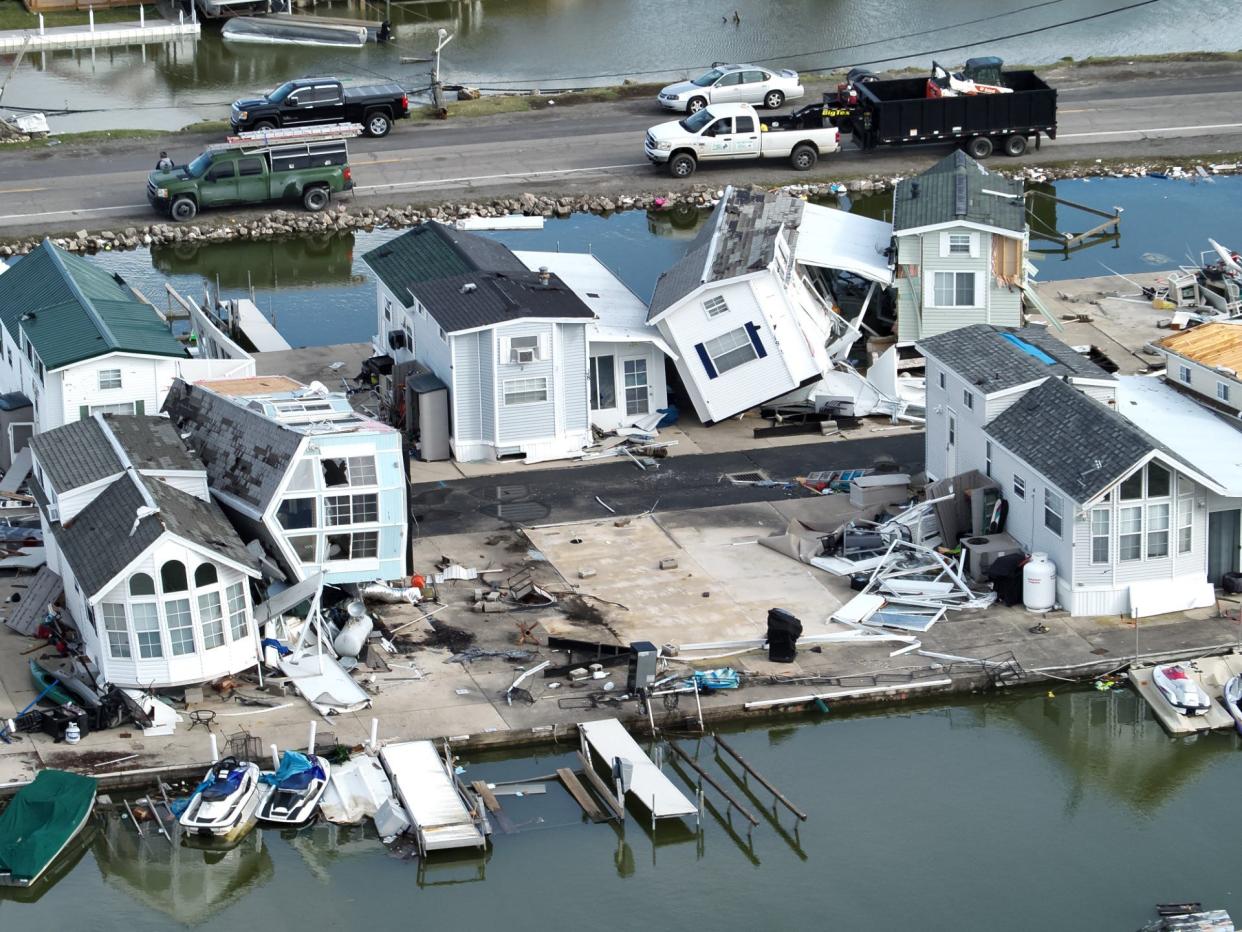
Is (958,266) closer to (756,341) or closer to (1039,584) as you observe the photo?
(756,341)

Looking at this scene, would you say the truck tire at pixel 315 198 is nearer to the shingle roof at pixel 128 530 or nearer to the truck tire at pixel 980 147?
the truck tire at pixel 980 147

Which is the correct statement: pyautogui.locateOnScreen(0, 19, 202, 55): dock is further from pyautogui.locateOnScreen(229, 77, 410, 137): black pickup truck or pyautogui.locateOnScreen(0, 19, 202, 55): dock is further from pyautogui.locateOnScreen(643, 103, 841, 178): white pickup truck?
pyautogui.locateOnScreen(643, 103, 841, 178): white pickup truck

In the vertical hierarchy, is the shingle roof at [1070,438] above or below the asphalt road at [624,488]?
above

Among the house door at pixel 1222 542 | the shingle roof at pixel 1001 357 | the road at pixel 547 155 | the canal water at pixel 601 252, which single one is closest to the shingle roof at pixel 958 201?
the shingle roof at pixel 1001 357

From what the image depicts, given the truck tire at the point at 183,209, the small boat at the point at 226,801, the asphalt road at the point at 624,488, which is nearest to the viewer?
the small boat at the point at 226,801

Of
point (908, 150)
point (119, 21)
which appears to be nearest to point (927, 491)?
point (908, 150)

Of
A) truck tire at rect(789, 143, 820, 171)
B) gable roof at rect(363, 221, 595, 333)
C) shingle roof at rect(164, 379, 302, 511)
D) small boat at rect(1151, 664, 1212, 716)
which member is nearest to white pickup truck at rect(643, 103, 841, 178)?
truck tire at rect(789, 143, 820, 171)

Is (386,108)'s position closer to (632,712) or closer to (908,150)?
(908,150)
